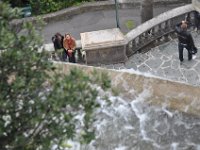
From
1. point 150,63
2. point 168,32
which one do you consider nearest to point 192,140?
point 150,63

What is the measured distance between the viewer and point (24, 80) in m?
6.79

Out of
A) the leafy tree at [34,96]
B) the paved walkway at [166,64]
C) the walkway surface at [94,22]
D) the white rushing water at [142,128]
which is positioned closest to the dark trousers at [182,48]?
the paved walkway at [166,64]

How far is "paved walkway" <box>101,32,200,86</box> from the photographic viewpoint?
1454 cm

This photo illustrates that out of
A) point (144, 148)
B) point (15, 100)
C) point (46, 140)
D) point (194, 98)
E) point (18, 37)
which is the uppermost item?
point (18, 37)

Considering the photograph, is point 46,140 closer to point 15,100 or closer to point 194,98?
point 15,100

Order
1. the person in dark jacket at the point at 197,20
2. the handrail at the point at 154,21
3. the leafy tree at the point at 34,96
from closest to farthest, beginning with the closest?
the leafy tree at the point at 34,96 < the handrail at the point at 154,21 < the person in dark jacket at the point at 197,20

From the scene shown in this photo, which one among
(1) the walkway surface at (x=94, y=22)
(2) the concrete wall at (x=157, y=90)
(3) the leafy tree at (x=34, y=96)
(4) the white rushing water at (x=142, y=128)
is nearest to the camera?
(3) the leafy tree at (x=34, y=96)

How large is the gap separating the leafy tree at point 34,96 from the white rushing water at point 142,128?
445 centimetres

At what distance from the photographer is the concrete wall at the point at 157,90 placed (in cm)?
1194

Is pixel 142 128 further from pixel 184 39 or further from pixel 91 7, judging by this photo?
pixel 91 7

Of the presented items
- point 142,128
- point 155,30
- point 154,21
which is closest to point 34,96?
point 142,128

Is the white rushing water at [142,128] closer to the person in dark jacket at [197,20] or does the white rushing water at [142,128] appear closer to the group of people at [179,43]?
the group of people at [179,43]

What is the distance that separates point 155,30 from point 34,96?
954 cm

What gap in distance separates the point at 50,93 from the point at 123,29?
1225 centimetres
